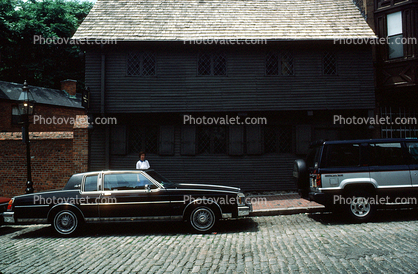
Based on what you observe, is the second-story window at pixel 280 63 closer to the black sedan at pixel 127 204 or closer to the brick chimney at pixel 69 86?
the black sedan at pixel 127 204

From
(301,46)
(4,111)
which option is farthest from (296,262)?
(4,111)

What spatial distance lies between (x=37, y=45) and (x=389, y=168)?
32255 mm

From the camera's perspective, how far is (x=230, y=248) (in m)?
5.79

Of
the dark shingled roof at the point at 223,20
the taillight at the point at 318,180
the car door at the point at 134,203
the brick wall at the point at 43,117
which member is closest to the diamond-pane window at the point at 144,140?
the dark shingled roof at the point at 223,20

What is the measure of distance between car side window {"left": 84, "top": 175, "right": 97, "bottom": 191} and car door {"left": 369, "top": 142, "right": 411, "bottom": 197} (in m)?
6.78

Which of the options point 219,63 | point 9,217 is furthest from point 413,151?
point 9,217

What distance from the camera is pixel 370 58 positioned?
41.4 feet

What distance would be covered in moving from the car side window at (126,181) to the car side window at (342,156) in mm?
4372

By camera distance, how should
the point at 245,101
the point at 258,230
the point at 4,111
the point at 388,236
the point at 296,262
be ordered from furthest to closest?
the point at 4,111 < the point at 245,101 < the point at 258,230 < the point at 388,236 < the point at 296,262

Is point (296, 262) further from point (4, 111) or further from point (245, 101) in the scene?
point (4, 111)

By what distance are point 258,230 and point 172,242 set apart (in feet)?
6.92

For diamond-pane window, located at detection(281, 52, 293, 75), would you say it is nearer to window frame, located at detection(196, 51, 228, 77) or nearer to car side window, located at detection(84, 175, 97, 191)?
window frame, located at detection(196, 51, 228, 77)

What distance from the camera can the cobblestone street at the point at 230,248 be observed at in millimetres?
4797

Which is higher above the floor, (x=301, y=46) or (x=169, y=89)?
(x=301, y=46)
